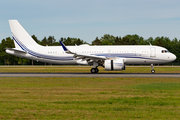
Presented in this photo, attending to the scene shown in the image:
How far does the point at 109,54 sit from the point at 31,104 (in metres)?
24.6

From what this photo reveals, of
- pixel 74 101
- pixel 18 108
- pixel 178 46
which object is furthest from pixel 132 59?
pixel 178 46

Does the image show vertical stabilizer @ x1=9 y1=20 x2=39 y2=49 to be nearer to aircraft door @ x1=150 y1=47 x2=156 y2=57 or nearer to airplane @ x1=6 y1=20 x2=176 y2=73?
airplane @ x1=6 y1=20 x2=176 y2=73

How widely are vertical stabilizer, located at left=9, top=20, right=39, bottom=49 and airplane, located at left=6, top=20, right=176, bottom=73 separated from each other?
447 mm

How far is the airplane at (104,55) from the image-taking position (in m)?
33.8

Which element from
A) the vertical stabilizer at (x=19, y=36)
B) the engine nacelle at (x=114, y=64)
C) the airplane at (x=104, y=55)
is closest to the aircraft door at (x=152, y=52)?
the airplane at (x=104, y=55)

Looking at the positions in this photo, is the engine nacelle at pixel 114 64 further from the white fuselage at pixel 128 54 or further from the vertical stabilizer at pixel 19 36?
the vertical stabilizer at pixel 19 36

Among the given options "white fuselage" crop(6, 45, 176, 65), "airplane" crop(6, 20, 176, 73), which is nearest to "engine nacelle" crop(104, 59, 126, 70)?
"airplane" crop(6, 20, 176, 73)

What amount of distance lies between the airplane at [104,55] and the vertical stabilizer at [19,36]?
1.47 ft

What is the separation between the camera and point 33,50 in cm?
3866

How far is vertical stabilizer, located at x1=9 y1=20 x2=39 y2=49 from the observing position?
39562 mm

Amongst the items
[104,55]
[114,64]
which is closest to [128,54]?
[104,55]

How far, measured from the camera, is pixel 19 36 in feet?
131

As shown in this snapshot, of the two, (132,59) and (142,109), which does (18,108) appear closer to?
(142,109)

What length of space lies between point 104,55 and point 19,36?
14.0 metres
